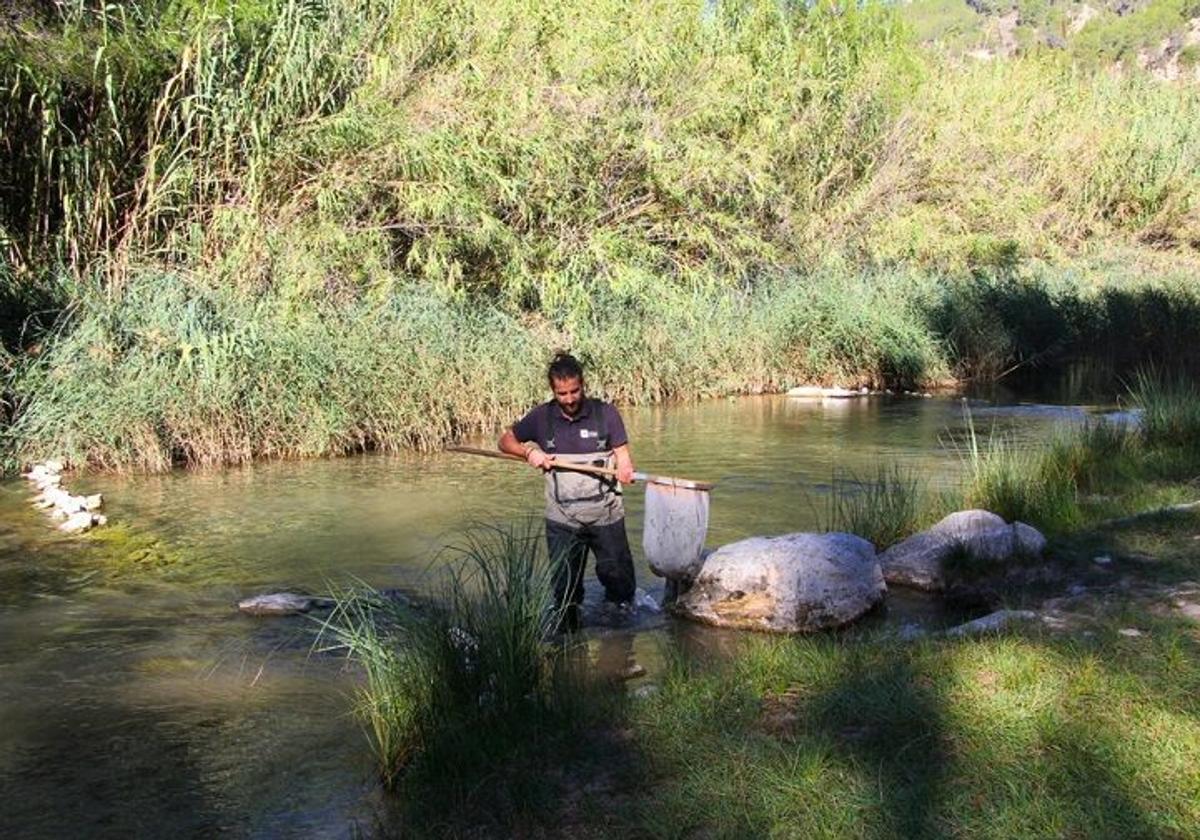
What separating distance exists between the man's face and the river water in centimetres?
123

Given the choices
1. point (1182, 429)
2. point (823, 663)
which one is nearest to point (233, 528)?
point (823, 663)

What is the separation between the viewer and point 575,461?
6078 millimetres

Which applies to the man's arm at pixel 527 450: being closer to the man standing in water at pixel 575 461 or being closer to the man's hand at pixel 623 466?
the man standing in water at pixel 575 461

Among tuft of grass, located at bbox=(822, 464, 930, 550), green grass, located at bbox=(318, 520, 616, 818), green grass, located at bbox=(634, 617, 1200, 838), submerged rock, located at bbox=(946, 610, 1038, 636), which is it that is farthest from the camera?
tuft of grass, located at bbox=(822, 464, 930, 550)

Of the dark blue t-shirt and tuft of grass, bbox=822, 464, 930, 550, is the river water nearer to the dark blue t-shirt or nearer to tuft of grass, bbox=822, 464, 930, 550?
tuft of grass, bbox=822, 464, 930, 550

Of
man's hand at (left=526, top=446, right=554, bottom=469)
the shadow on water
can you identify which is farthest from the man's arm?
the shadow on water

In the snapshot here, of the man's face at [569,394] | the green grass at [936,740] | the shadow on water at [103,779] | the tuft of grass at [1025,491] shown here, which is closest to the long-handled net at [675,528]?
the man's face at [569,394]

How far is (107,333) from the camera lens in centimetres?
1190

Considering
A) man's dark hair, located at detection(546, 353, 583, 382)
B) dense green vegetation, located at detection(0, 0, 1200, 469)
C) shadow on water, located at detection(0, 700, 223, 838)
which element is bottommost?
shadow on water, located at detection(0, 700, 223, 838)

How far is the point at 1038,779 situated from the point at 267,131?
40.0ft

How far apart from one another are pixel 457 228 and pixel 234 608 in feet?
32.7

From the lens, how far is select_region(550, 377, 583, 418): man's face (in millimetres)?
6031

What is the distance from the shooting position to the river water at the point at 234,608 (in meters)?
4.55

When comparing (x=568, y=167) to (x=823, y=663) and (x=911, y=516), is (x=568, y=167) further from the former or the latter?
(x=823, y=663)
